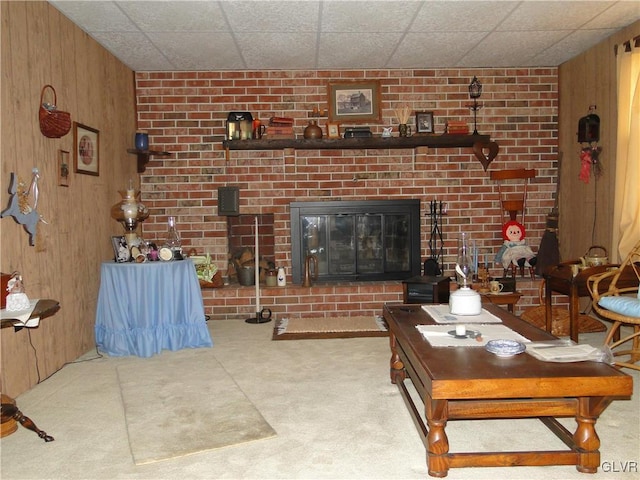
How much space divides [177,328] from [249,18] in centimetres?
230

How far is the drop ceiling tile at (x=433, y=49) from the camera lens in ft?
13.5

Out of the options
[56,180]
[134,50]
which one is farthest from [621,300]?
[134,50]

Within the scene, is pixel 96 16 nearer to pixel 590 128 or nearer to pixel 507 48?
pixel 507 48

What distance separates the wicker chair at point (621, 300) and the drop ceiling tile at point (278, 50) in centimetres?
278

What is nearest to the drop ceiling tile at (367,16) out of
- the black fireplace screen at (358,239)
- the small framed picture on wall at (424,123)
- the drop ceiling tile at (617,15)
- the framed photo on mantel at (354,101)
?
the framed photo on mantel at (354,101)

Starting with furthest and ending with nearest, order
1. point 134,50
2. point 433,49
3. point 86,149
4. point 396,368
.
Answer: point 433,49 → point 134,50 → point 86,149 → point 396,368

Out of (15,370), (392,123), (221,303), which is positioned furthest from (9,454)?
(392,123)

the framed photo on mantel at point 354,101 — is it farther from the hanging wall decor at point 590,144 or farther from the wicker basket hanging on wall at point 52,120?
the wicker basket hanging on wall at point 52,120

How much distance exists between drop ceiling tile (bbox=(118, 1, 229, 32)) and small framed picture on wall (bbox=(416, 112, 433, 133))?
6.83 feet

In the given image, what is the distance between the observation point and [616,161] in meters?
4.02

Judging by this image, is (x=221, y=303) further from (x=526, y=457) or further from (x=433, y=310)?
(x=526, y=457)

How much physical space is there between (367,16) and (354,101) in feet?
4.56

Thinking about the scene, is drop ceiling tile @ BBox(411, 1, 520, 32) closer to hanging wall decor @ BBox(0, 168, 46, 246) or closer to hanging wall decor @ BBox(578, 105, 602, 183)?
hanging wall decor @ BBox(578, 105, 602, 183)

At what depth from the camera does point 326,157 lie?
16.6ft
